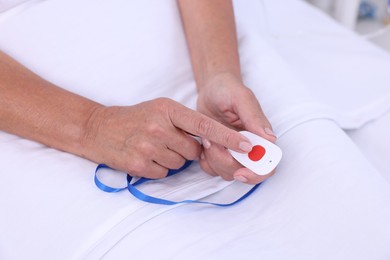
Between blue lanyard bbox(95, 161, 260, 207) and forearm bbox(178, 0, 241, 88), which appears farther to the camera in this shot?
forearm bbox(178, 0, 241, 88)

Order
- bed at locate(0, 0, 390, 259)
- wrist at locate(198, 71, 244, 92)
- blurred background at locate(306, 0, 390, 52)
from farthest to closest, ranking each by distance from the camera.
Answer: blurred background at locate(306, 0, 390, 52) → wrist at locate(198, 71, 244, 92) → bed at locate(0, 0, 390, 259)

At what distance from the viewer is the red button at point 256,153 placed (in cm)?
71

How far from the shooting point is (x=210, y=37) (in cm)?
96

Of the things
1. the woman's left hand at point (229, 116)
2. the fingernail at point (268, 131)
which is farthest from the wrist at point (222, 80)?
the fingernail at point (268, 131)

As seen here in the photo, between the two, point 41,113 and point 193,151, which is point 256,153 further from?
point 41,113

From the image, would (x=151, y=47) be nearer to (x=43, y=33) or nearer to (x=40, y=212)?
(x=43, y=33)

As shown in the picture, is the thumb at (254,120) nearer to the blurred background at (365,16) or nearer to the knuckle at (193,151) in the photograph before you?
the knuckle at (193,151)

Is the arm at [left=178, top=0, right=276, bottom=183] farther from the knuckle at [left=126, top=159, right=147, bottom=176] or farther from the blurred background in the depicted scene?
the blurred background

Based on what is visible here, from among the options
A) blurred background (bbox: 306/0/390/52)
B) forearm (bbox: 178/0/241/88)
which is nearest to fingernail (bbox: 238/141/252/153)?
forearm (bbox: 178/0/241/88)

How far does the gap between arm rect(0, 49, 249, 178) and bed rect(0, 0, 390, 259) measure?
29mm

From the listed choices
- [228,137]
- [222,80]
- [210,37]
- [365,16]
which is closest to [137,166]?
[228,137]

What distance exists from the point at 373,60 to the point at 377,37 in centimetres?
80

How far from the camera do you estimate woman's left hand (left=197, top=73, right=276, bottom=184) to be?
74 centimetres

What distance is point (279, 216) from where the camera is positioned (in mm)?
694
